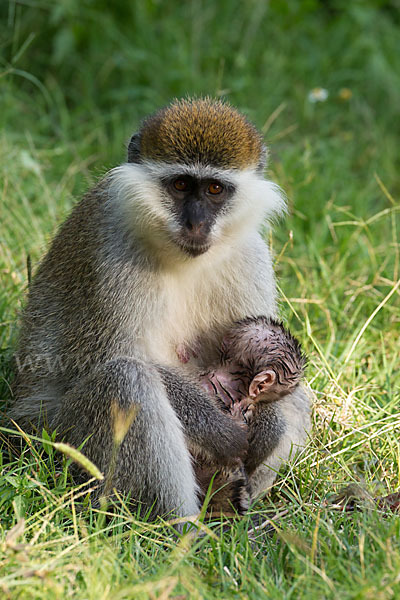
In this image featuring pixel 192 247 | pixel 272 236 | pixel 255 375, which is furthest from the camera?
pixel 272 236

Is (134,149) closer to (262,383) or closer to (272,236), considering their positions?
(262,383)

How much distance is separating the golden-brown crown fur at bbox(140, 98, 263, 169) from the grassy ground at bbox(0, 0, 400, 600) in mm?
1241

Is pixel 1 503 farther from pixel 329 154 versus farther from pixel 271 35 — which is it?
pixel 271 35

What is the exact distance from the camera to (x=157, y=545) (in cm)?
335

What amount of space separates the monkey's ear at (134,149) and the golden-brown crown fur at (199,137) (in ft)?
0.11

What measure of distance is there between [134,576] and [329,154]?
5.01m

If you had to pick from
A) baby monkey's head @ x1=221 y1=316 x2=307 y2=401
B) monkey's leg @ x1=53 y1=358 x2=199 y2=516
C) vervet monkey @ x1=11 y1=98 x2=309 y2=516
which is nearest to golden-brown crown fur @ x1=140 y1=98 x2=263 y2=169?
vervet monkey @ x1=11 y1=98 x2=309 y2=516

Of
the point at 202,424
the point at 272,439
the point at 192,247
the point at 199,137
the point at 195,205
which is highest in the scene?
the point at 199,137

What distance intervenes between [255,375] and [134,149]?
1.20 m

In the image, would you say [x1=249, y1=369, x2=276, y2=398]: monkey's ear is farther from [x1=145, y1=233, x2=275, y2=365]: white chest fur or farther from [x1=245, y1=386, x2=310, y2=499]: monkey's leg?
[x1=145, y1=233, x2=275, y2=365]: white chest fur

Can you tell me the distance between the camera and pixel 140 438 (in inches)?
141

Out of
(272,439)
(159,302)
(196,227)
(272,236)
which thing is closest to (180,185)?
(196,227)

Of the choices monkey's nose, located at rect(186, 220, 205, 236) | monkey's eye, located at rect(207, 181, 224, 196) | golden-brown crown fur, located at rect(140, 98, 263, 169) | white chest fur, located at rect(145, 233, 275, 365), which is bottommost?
white chest fur, located at rect(145, 233, 275, 365)

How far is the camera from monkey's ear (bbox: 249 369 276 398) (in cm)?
408
